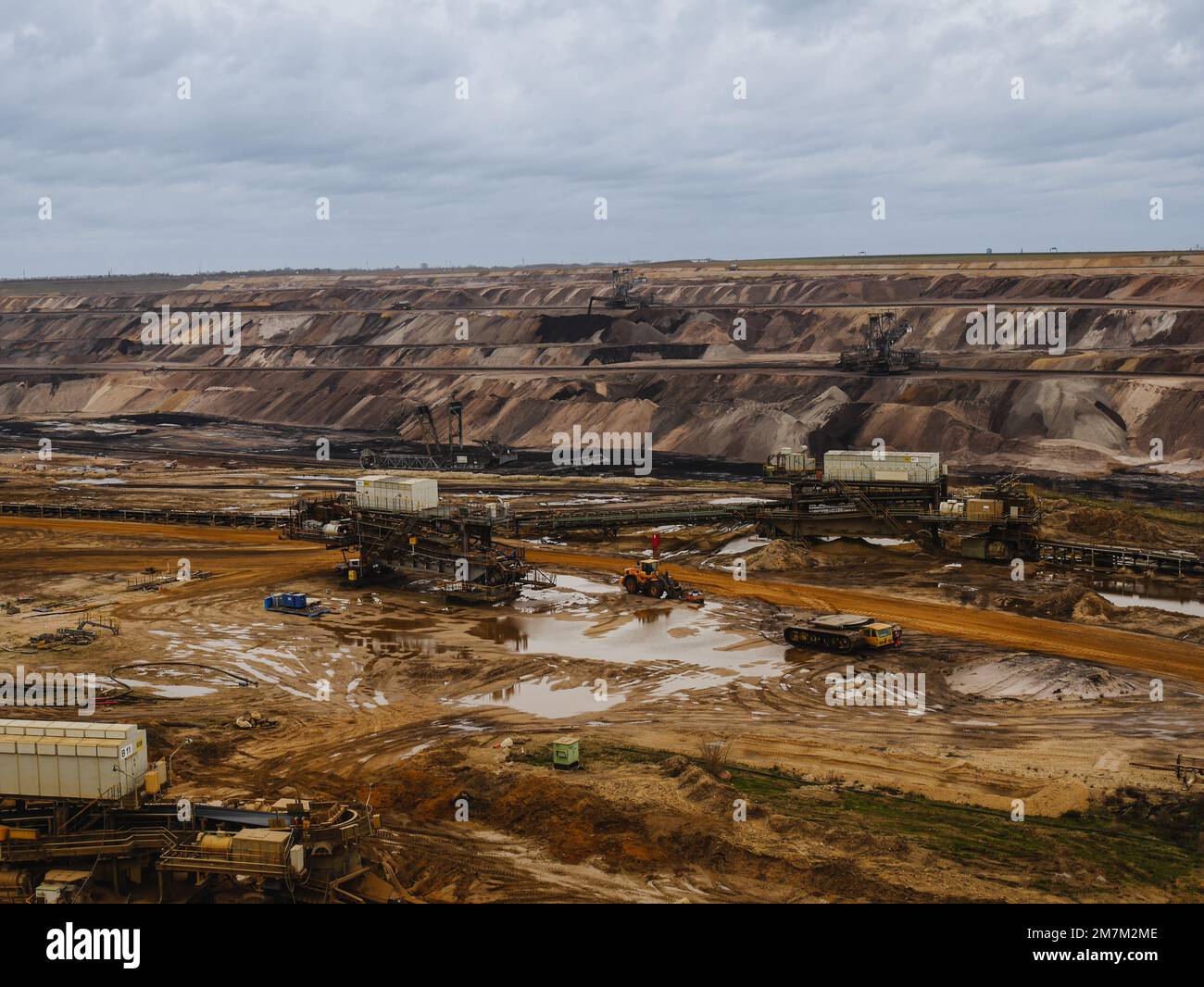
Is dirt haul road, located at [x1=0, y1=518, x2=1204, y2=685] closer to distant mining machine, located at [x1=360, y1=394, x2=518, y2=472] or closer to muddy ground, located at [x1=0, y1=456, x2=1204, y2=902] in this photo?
muddy ground, located at [x1=0, y1=456, x2=1204, y2=902]

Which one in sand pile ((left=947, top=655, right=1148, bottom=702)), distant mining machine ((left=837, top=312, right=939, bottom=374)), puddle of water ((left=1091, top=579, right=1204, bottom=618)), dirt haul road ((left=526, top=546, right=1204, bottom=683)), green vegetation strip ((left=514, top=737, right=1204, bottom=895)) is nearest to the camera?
green vegetation strip ((left=514, top=737, right=1204, bottom=895))

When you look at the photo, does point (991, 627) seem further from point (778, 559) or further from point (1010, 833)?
point (1010, 833)

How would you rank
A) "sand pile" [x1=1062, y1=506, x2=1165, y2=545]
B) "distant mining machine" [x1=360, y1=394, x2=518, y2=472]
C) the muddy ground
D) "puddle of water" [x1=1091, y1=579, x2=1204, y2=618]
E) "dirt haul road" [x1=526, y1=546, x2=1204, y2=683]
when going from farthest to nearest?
"distant mining machine" [x1=360, y1=394, x2=518, y2=472] → "sand pile" [x1=1062, y1=506, x2=1165, y2=545] → "puddle of water" [x1=1091, y1=579, x2=1204, y2=618] → "dirt haul road" [x1=526, y1=546, x2=1204, y2=683] → the muddy ground

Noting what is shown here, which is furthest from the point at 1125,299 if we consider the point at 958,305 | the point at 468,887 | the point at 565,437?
the point at 468,887

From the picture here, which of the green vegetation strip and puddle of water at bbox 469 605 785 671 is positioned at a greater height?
puddle of water at bbox 469 605 785 671

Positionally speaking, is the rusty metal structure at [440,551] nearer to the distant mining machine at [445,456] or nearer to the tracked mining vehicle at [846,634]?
the tracked mining vehicle at [846,634]

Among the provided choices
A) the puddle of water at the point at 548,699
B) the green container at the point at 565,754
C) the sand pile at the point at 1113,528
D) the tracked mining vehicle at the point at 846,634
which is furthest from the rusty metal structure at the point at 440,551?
the sand pile at the point at 1113,528

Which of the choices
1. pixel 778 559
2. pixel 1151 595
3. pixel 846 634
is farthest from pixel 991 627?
pixel 778 559

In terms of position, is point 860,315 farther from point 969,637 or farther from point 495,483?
point 969,637

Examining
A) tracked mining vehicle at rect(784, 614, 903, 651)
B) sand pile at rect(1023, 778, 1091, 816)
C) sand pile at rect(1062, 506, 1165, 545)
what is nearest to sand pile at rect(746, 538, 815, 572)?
tracked mining vehicle at rect(784, 614, 903, 651)
